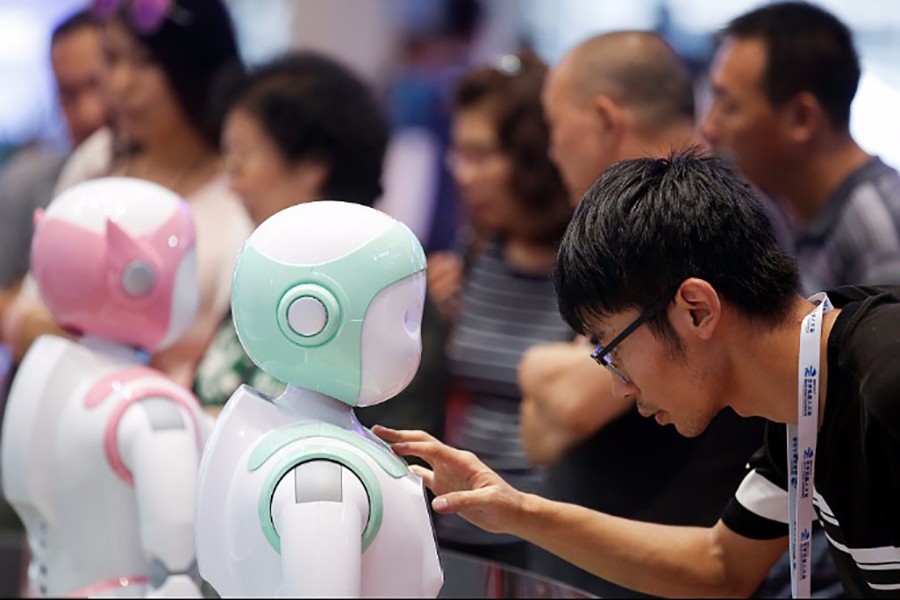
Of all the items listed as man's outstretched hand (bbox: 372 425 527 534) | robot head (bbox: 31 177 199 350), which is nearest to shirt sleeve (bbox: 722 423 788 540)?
man's outstretched hand (bbox: 372 425 527 534)

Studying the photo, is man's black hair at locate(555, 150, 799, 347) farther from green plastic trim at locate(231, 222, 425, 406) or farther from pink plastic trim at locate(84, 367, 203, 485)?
pink plastic trim at locate(84, 367, 203, 485)

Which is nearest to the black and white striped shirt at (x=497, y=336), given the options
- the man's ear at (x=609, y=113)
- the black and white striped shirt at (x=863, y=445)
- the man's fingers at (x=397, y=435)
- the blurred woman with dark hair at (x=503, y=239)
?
the blurred woman with dark hair at (x=503, y=239)

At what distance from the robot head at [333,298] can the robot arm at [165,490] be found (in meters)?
0.29

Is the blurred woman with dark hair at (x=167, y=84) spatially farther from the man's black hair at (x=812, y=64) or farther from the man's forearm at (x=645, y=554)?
the man's forearm at (x=645, y=554)

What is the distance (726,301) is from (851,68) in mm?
1381

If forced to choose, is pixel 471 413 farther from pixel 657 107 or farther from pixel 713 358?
pixel 713 358

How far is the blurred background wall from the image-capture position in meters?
5.00

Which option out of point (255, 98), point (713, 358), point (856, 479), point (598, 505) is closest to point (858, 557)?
point (856, 479)

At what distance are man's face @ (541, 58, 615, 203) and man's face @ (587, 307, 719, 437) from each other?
0.70 metres

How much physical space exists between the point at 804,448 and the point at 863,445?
0.06 m

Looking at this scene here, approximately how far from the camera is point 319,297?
134 cm

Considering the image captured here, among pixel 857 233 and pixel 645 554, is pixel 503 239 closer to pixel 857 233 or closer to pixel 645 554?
pixel 857 233

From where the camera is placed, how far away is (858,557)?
4.78 feet

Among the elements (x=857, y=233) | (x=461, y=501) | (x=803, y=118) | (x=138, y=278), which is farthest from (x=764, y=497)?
(x=803, y=118)
